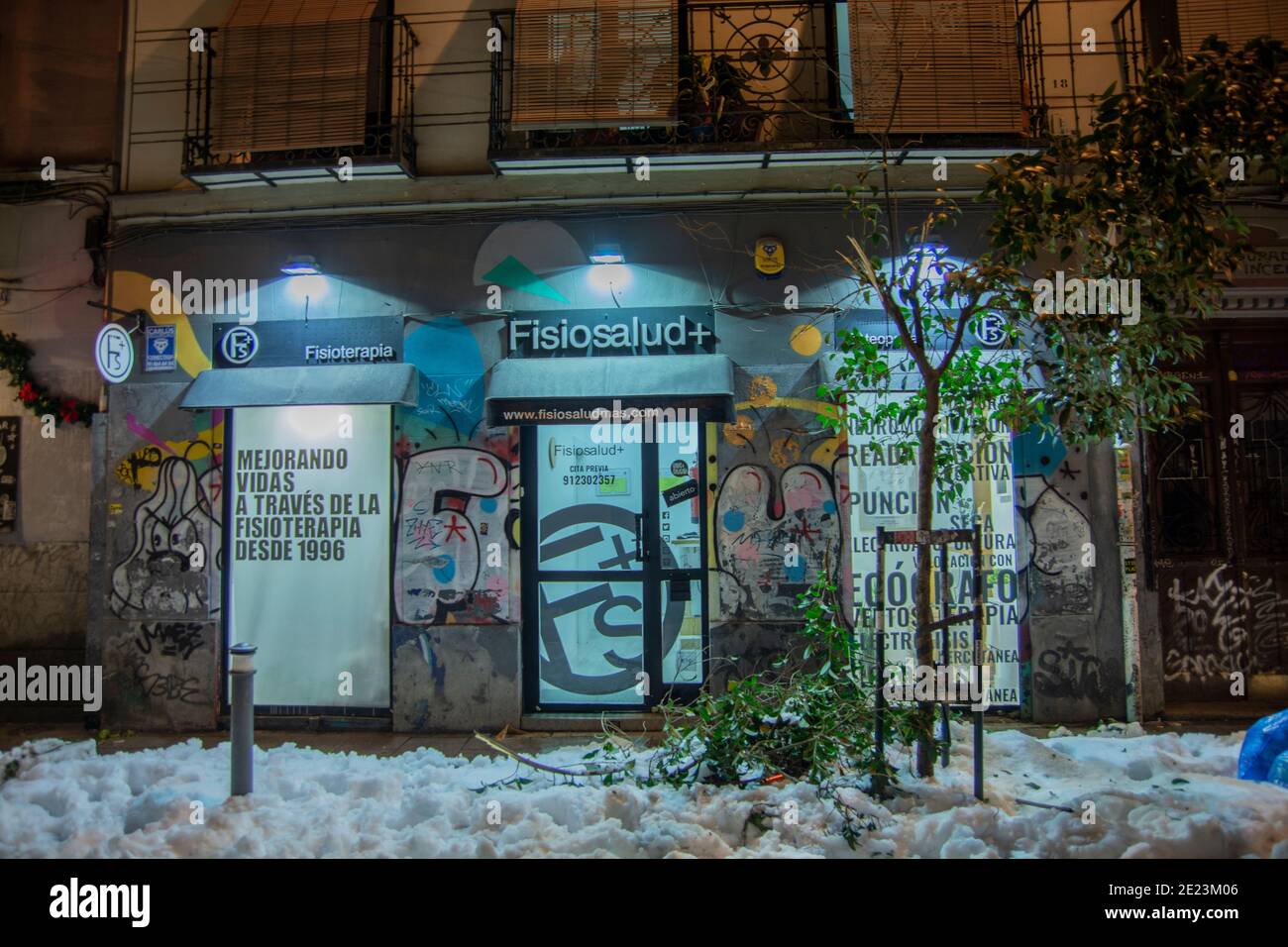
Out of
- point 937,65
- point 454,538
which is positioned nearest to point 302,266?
point 454,538

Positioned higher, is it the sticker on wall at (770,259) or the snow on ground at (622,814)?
the sticker on wall at (770,259)

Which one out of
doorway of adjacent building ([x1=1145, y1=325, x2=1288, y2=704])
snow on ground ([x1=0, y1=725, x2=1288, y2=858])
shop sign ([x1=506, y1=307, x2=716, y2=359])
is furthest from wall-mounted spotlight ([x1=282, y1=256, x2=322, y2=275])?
doorway of adjacent building ([x1=1145, y1=325, x2=1288, y2=704])

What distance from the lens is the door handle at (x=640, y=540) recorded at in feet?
26.1

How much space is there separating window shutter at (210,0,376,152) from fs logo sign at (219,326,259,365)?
180 cm

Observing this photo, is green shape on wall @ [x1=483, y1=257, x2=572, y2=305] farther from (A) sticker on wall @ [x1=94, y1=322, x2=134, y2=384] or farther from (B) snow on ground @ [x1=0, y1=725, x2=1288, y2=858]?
(B) snow on ground @ [x1=0, y1=725, x2=1288, y2=858]

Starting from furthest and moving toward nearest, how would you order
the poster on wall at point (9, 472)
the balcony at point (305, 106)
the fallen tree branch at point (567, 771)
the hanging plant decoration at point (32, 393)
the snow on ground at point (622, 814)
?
1. the poster on wall at point (9, 472)
2. the hanging plant decoration at point (32, 393)
3. the balcony at point (305, 106)
4. the fallen tree branch at point (567, 771)
5. the snow on ground at point (622, 814)

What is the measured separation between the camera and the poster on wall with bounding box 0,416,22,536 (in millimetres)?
8602

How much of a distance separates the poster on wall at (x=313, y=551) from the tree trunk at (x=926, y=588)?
5095mm

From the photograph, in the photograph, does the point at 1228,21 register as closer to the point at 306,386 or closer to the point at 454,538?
the point at 454,538

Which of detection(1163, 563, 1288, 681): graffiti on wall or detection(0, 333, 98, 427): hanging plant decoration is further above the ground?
detection(0, 333, 98, 427): hanging plant decoration

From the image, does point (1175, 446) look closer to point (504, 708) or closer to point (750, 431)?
point (750, 431)

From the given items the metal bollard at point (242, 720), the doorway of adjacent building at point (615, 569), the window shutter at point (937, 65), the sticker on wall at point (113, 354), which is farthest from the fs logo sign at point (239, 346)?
the window shutter at point (937, 65)

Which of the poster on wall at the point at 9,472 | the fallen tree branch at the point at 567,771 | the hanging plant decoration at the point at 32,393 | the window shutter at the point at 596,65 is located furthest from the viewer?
the poster on wall at the point at 9,472

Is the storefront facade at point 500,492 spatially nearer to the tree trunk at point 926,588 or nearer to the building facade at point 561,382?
the building facade at point 561,382
